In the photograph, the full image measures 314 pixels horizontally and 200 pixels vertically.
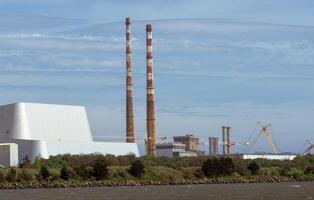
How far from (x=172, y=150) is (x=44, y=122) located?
51151mm

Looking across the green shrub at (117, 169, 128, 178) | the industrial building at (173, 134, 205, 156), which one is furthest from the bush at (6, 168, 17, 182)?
the industrial building at (173, 134, 205, 156)

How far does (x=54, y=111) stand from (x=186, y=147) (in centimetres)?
6101

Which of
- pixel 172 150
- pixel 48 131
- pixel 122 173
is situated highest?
pixel 48 131

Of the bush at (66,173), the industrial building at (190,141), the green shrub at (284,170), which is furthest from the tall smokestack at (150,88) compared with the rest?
the industrial building at (190,141)

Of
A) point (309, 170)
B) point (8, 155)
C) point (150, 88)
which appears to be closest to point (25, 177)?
point (8, 155)

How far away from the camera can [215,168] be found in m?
83.2

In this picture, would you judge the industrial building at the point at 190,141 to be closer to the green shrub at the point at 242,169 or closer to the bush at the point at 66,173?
the green shrub at the point at 242,169

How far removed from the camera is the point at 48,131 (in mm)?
88125

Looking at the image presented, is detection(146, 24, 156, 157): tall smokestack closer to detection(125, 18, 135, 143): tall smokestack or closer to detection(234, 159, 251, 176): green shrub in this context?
detection(125, 18, 135, 143): tall smokestack

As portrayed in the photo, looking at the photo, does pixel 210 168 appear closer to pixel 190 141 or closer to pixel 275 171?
pixel 275 171

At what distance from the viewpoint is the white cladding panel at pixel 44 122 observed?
86.1 meters

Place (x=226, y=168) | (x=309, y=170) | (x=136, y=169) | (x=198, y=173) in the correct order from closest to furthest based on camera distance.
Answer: (x=136, y=169) < (x=226, y=168) < (x=198, y=173) < (x=309, y=170)

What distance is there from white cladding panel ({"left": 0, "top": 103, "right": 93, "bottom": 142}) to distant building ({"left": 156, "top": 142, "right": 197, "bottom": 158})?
139 ft

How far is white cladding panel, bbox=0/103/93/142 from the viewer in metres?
86.1
